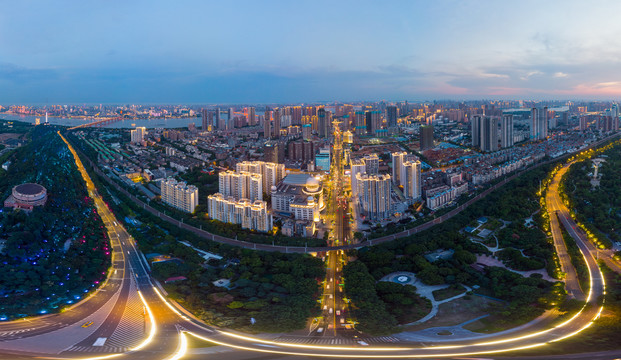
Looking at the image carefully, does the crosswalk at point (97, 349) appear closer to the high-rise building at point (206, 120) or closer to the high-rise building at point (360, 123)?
the high-rise building at point (360, 123)

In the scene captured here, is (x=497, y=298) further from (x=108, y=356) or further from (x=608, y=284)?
(x=108, y=356)

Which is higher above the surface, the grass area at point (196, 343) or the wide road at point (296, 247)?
the wide road at point (296, 247)

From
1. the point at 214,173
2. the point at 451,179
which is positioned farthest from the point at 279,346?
the point at 214,173

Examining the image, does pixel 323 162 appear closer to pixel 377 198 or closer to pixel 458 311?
pixel 377 198

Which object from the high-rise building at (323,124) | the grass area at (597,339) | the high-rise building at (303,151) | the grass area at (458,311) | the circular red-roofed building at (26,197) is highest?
the high-rise building at (323,124)

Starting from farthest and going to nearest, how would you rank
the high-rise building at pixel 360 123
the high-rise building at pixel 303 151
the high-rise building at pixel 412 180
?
the high-rise building at pixel 360 123, the high-rise building at pixel 303 151, the high-rise building at pixel 412 180

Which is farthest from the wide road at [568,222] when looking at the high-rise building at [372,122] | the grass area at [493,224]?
the high-rise building at [372,122]

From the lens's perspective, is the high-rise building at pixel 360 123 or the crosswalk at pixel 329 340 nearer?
the crosswalk at pixel 329 340

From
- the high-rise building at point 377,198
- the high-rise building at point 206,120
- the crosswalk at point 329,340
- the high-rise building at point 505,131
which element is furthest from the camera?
the high-rise building at point 206,120
